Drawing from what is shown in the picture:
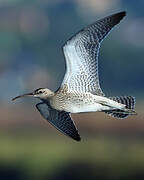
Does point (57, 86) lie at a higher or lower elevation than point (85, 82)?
lower

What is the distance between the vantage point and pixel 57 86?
514 inches

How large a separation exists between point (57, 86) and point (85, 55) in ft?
31.7

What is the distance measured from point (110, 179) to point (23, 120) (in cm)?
270

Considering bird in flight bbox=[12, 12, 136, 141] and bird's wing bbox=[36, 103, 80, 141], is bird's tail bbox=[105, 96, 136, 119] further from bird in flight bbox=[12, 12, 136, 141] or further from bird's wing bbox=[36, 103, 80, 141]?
bird's wing bbox=[36, 103, 80, 141]

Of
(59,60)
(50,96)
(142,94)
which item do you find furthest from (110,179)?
(50,96)

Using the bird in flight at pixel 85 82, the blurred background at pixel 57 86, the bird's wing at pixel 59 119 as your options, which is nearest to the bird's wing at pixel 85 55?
the bird in flight at pixel 85 82

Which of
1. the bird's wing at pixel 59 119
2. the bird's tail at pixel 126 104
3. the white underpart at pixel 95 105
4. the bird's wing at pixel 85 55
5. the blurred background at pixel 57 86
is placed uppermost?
the bird's wing at pixel 85 55

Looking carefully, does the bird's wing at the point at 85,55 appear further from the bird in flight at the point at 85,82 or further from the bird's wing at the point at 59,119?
the bird's wing at the point at 59,119

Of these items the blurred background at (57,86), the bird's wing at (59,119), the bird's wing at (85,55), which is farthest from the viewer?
the blurred background at (57,86)

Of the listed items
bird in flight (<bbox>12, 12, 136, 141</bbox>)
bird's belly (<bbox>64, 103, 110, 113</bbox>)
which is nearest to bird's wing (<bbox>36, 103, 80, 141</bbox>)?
bird in flight (<bbox>12, 12, 136, 141</bbox>)

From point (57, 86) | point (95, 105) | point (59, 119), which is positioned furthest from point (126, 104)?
point (57, 86)

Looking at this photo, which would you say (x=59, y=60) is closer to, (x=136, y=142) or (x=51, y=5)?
(x=136, y=142)

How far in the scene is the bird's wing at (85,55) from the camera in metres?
3.30

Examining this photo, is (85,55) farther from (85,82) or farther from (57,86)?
(57,86)
